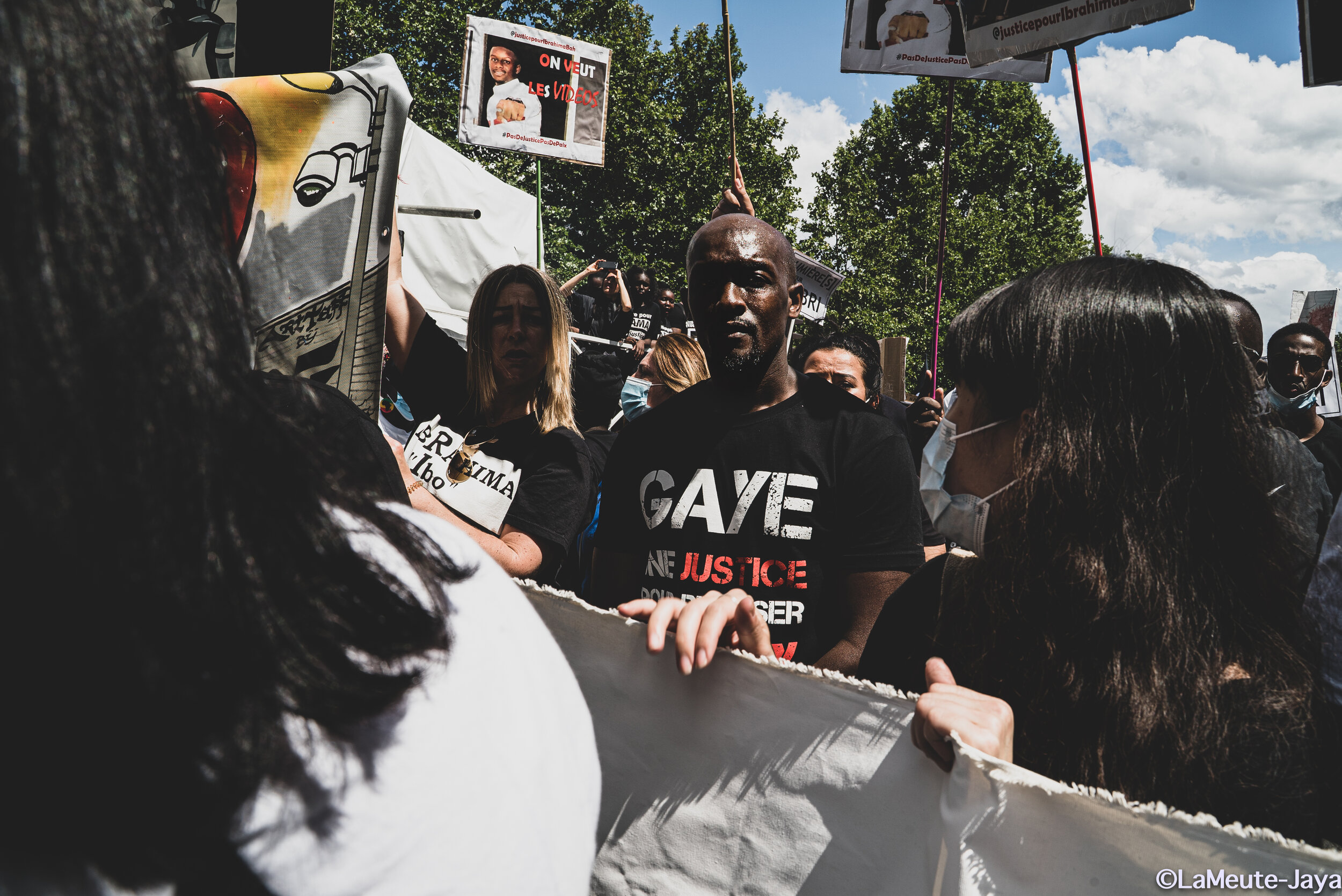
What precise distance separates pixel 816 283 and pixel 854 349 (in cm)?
151

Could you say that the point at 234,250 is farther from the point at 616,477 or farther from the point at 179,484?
the point at 616,477

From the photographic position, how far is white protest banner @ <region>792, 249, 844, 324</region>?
18.3 ft

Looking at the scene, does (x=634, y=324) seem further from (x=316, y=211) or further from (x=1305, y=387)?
(x=316, y=211)

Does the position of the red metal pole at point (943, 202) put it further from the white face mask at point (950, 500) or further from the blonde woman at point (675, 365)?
the white face mask at point (950, 500)

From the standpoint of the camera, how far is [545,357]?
275 cm

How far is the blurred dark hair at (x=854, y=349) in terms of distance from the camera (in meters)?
4.40

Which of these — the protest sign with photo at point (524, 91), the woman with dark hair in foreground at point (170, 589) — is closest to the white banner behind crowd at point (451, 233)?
the protest sign with photo at point (524, 91)

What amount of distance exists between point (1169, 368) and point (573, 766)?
97 cm

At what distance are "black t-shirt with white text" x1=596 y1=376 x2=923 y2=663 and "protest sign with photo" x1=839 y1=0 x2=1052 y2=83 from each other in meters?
3.17

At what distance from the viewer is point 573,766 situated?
2.27 ft

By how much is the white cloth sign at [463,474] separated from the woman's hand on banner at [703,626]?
112cm

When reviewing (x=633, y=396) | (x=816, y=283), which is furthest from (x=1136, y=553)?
(x=816, y=283)

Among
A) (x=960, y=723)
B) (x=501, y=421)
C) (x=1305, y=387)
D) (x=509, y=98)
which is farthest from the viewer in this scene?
(x=509, y=98)

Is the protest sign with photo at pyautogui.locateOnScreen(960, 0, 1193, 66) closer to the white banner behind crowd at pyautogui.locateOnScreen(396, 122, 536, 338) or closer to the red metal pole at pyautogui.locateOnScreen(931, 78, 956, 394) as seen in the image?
the red metal pole at pyautogui.locateOnScreen(931, 78, 956, 394)
